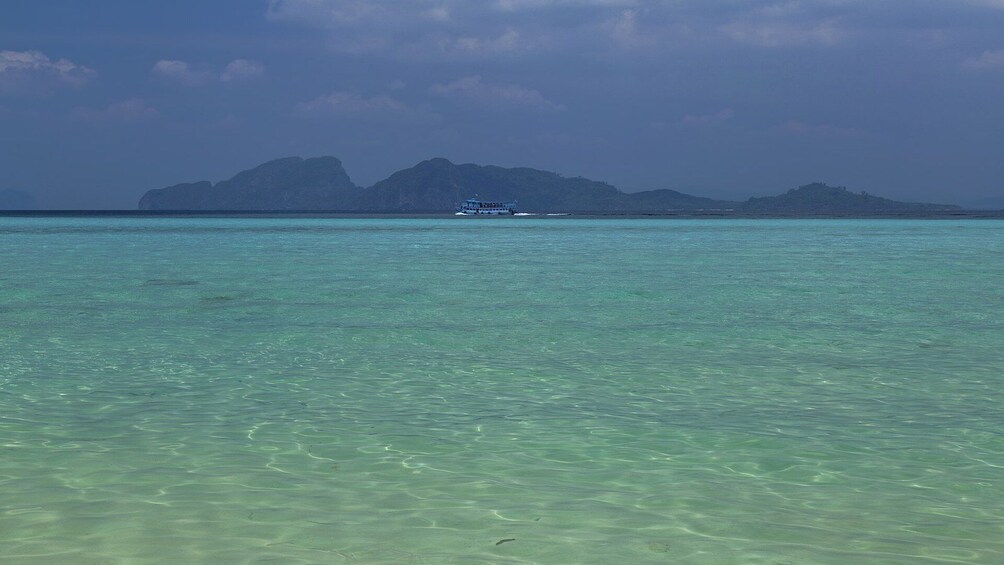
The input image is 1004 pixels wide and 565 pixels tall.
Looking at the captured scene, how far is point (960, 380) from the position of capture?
12.9 m

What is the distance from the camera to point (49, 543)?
6520 mm

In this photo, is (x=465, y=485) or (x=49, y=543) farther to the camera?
(x=465, y=485)

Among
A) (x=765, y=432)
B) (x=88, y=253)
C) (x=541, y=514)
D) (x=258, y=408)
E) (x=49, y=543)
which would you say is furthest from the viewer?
(x=88, y=253)

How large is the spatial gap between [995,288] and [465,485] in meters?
25.3

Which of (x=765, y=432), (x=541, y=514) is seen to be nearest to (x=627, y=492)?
(x=541, y=514)

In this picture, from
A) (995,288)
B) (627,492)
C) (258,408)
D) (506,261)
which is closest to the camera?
(627,492)

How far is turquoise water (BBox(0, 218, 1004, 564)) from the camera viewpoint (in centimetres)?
671

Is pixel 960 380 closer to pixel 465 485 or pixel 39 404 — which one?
pixel 465 485

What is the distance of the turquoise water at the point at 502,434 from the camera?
22.0 feet

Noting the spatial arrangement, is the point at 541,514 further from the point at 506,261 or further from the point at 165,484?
the point at 506,261

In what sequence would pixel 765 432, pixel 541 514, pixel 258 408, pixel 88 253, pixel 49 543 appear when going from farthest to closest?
pixel 88 253, pixel 258 408, pixel 765 432, pixel 541 514, pixel 49 543

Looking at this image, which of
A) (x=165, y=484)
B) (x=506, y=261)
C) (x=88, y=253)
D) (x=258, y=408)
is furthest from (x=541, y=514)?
(x=88, y=253)

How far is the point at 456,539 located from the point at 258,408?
512cm

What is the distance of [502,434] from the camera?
978 centimetres
